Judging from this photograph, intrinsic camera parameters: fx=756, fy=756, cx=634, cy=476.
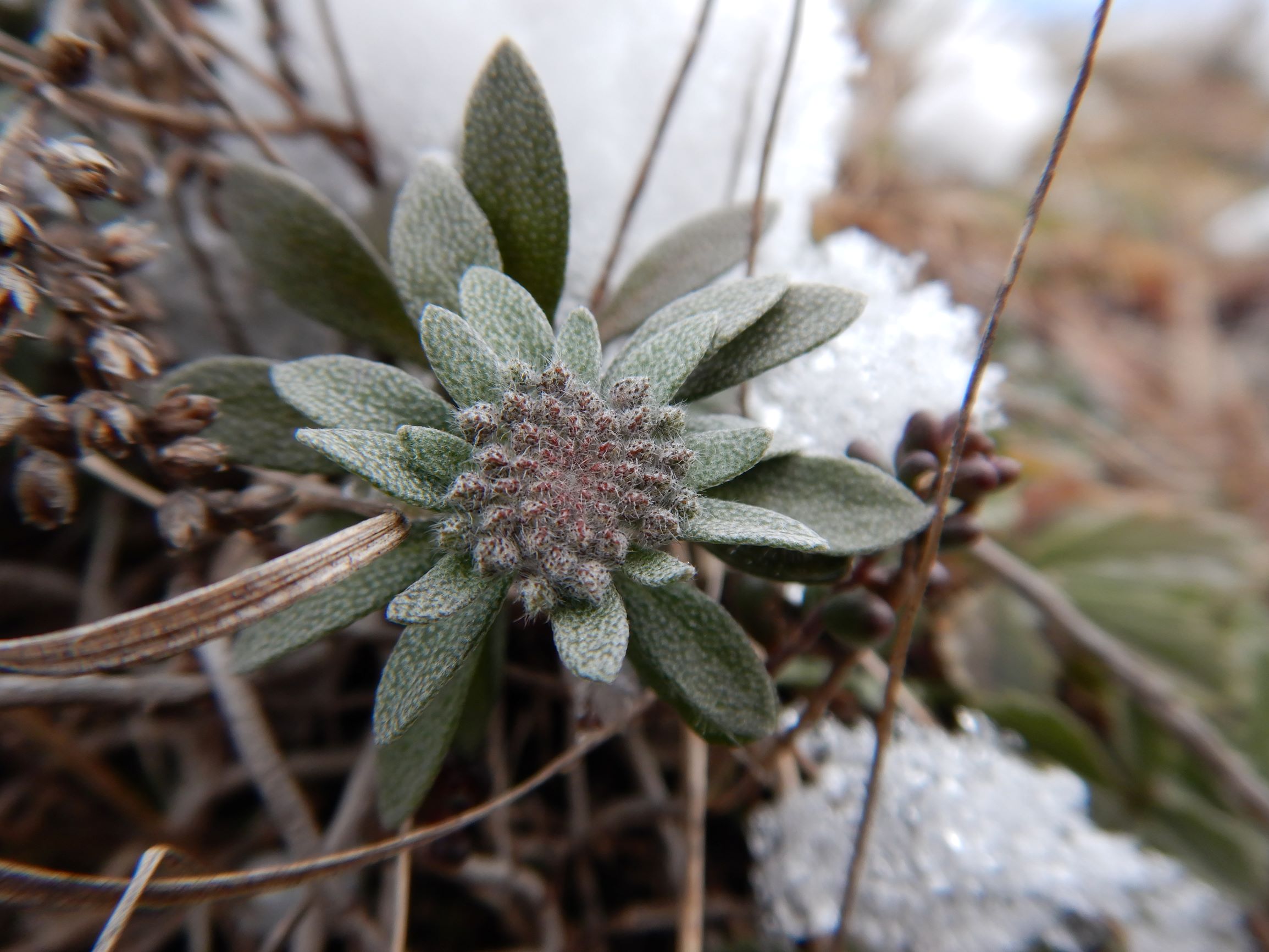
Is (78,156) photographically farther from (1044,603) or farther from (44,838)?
(1044,603)

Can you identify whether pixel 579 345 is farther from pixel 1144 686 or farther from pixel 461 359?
pixel 1144 686

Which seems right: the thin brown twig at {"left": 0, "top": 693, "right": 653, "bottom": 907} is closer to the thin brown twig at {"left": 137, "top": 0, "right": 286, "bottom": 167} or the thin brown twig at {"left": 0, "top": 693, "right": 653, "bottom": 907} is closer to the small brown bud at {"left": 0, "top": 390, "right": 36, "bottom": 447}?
the small brown bud at {"left": 0, "top": 390, "right": 36, "bottom": 447}

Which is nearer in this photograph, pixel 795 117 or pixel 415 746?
pixel 415 746

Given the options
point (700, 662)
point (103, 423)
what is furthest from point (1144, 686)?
point (103, 423)

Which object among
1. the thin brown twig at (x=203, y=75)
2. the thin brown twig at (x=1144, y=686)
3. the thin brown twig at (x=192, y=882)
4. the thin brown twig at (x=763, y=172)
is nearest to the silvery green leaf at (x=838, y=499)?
the thin brown twig at (x=763, y=172)

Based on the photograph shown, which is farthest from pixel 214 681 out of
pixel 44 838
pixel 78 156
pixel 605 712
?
pixel 78 156

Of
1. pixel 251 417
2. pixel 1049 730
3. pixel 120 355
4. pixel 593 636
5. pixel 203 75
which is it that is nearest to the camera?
pixel 593 636
